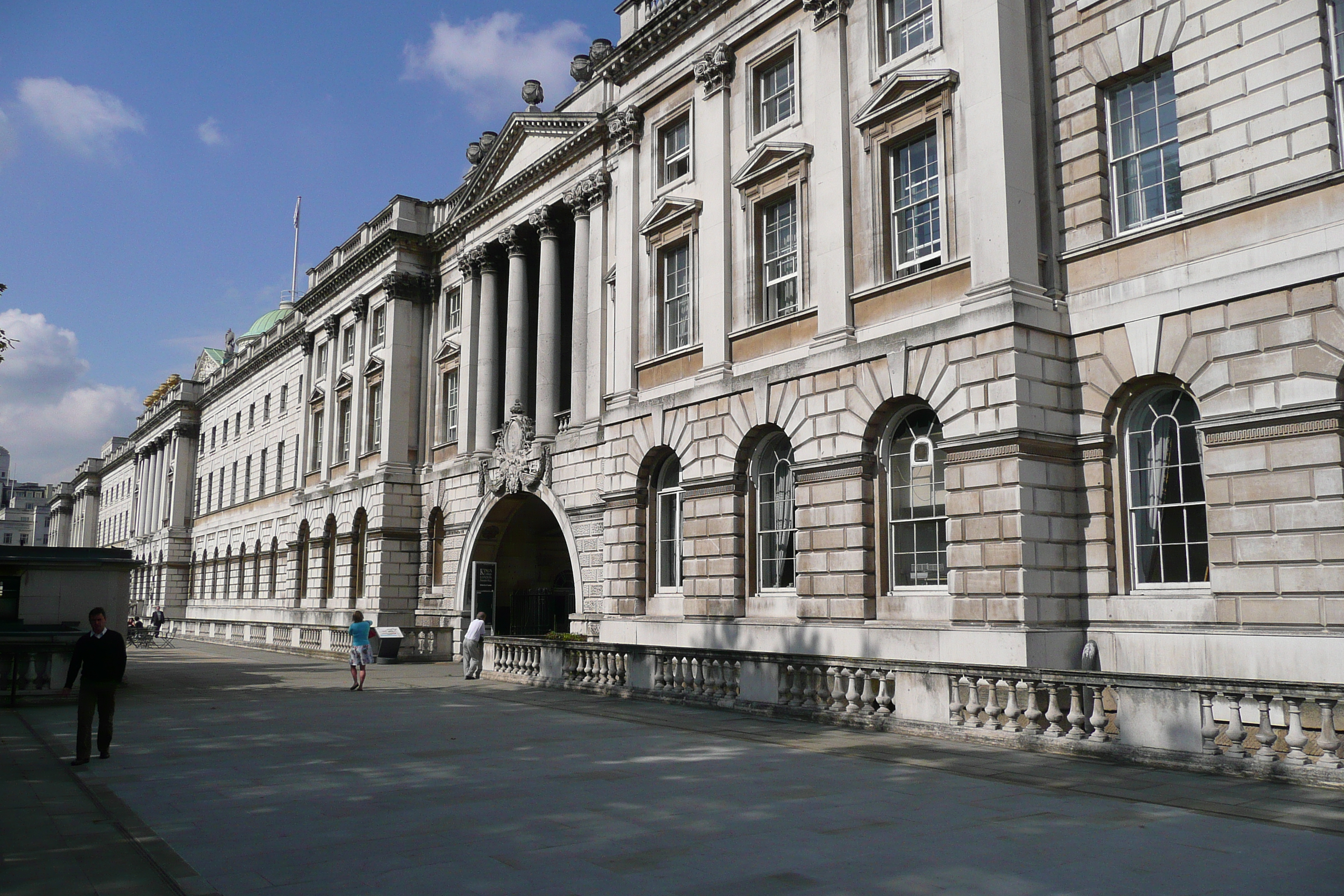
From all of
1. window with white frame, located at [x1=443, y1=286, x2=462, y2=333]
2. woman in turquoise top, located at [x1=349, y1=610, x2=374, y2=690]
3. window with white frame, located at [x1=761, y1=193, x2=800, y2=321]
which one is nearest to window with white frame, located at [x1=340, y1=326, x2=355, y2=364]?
window with white frame, located at [x1=443, y1=286, x2=462, y2=333]

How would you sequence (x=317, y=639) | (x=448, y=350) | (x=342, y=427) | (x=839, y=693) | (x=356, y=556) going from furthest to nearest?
(x=342, y=427) → (x=356, y=556) → (x=317, y=639) → (x=448, y=350) → (x=839, y=693)

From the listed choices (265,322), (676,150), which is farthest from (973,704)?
(265,322)

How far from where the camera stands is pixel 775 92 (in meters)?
22.7

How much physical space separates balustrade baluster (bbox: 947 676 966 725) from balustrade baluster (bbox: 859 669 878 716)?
1356mm

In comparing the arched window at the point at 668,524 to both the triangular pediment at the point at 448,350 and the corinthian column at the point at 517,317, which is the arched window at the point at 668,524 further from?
the triangular pediment at the point at 448,350

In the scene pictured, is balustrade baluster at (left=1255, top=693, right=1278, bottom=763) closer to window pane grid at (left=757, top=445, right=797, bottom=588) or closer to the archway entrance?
window pane grid at (left=757, top=445, right=797, bottom=588)

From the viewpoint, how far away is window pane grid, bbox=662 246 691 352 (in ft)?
81.0

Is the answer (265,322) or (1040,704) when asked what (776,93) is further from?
(265,322)

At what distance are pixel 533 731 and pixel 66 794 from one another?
5993mm

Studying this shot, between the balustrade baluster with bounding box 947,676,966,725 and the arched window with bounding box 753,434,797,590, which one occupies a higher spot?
the arched window with bounding box 753,434,797,590

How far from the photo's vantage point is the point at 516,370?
34.3 meters

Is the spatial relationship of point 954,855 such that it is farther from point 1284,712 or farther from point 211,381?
point 211,381

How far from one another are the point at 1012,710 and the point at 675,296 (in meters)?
14.5

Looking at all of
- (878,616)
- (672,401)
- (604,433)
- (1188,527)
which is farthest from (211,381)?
(1188,527)
